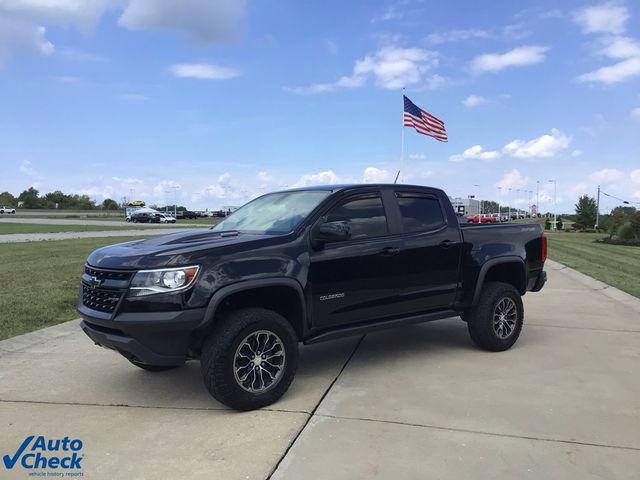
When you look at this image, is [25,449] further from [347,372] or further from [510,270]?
[510,270]

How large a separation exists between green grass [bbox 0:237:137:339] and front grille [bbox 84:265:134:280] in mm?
2844

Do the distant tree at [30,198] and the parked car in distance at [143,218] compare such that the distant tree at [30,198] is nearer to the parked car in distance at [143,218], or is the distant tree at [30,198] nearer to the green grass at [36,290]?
the parked car in distance at [143,218]

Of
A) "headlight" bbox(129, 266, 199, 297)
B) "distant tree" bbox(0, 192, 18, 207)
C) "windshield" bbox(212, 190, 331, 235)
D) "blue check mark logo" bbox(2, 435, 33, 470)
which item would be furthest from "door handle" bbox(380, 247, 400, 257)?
"distant tree" bbox(0, 192, 18, 207)

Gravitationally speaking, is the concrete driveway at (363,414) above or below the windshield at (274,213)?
below

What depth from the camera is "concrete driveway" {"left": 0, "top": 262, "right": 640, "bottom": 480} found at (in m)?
3.46

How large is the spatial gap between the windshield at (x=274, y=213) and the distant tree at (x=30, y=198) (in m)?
129

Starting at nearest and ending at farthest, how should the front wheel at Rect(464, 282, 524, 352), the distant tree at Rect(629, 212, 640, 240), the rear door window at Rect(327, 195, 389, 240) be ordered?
the rear door window at Rect(327, 195, 389, 240) < the front wheel at Rect(464, 282, 524, 352) < the distant tree at Rect(629, 212, 640, 240)

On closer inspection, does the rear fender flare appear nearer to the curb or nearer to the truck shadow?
the truck shadow

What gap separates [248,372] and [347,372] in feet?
4.44

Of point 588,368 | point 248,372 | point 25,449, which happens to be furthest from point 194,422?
point 588,368

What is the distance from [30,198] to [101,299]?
133752mm

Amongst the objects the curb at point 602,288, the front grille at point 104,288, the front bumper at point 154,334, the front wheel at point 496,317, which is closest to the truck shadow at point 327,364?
the front wheel at point 496,317

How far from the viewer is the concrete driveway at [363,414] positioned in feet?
11.3

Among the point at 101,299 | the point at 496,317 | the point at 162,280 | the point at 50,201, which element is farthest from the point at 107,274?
the point at 50,201
